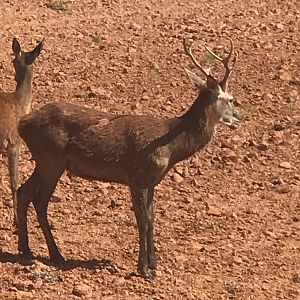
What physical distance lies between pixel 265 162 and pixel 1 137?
4107 mm

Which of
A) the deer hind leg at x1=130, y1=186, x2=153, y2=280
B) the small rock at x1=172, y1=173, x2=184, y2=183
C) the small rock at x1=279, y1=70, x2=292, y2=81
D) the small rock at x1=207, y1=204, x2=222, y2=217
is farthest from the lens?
the small rock at x1=279, y1=70, x2=292, y2=81

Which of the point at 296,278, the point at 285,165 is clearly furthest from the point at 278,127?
the point at 296,278

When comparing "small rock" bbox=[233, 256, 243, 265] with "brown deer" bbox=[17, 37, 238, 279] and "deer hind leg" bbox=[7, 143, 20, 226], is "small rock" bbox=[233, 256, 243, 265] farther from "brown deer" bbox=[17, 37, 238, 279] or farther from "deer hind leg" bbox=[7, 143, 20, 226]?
"deer hind leg" bbox=[7, 143, 20, 226]

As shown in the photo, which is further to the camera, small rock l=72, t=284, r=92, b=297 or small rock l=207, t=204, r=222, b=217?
small rock l=207, t=204, r=222, b=217

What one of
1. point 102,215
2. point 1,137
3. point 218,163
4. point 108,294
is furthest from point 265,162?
point 108,294

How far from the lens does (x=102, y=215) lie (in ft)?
39.4

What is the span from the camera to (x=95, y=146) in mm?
10102

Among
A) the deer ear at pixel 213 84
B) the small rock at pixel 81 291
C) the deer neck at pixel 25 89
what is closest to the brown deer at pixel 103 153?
the deer ear at pixel 213 84

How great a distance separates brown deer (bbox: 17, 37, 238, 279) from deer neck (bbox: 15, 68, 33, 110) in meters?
2.35

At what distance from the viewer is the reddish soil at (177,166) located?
10094 millimetres

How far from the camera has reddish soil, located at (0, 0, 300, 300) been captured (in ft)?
33.1

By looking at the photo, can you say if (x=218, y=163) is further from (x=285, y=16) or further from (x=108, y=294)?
(x=285, y=16)

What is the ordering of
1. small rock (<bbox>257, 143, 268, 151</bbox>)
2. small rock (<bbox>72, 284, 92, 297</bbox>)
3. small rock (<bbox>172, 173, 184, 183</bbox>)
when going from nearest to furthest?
small rock (<bbox>72, 284, 92, 297</bbox>)
small rock (<bbox>172, 173, 184, 183</bbox>)
small rock (<bbox>257, 143, 268, 151</bbox>)

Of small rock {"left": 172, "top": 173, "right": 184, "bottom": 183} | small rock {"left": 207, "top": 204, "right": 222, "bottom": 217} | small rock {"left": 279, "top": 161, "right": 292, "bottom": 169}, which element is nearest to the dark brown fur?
small rock {"left": 207, "top": 204, "right": 222, "bottom": 217}
